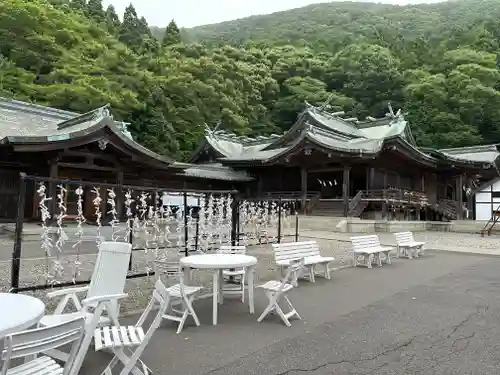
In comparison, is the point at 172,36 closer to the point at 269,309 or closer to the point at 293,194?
the point at 293,194

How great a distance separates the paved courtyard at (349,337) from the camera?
3461 millimetres

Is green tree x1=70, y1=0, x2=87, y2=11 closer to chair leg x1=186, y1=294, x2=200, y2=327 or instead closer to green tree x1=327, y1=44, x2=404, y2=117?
green tree x1=327, y1=44, x2=404, y2=117

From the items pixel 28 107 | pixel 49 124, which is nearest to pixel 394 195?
pixel 49 124

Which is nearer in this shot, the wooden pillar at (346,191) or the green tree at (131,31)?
the wooden pillar at (346,191)

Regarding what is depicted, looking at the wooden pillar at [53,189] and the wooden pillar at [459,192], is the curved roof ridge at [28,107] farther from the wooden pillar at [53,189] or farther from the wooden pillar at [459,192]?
the wooden pillar at [459,192]

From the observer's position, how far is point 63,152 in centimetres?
1420

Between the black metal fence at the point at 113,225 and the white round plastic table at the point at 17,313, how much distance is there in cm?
178

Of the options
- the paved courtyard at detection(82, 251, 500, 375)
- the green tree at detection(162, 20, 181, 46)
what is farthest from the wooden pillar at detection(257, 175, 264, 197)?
the green tree at detection(162, 20, 181, 46)

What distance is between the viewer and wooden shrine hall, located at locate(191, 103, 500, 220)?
2072 centimetres

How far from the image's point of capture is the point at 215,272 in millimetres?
4934

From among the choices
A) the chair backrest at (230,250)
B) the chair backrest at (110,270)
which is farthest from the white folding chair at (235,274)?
the chair backrest at (110,270)

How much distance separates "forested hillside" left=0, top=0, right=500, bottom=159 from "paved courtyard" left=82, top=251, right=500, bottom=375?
21.3 metres

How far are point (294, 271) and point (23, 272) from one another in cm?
513

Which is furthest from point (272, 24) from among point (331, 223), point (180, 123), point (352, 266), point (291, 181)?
point (352, 266)
